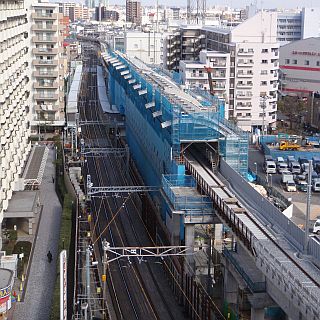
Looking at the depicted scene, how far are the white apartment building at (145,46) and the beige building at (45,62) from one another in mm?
17493

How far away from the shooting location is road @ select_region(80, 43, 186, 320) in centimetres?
1211

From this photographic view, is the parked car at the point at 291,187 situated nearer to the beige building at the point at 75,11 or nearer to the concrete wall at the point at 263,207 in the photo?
the concrete wall at the point at 263,207

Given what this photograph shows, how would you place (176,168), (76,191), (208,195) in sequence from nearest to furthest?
(208,195) → (176,168) → (76,191)

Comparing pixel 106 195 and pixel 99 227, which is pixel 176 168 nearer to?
pixel 99 227

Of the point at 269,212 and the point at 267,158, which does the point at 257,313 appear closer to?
the point at 269,212

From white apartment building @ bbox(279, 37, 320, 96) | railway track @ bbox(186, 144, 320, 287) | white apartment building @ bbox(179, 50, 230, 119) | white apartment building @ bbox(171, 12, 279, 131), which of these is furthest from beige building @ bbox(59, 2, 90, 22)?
railway track @ bbox(186, 144, 320, 287)

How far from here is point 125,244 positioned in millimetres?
15133

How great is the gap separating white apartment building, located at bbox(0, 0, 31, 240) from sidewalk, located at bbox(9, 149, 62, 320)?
109 cm

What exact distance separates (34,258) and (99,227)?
277 cm

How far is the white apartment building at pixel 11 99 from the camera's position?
14820mm

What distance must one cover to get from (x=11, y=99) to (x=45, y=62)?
11.4 metres

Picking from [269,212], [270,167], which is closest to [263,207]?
[269,212]

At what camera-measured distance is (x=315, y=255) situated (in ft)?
28.5

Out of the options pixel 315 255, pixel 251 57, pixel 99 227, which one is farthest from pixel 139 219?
pixel 251 57
